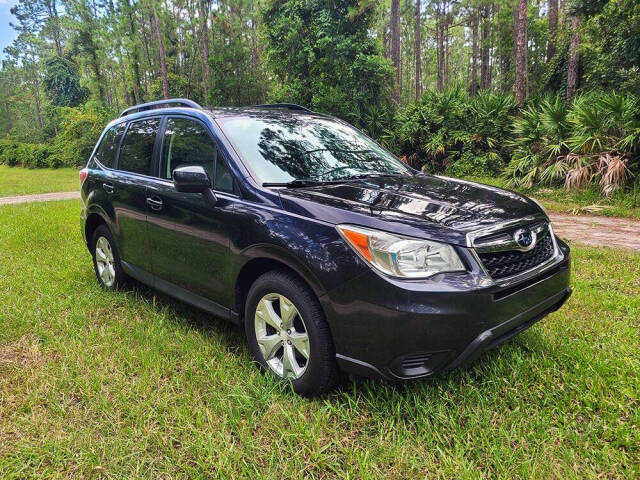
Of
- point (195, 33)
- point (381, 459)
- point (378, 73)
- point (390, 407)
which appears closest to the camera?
point (381, 459)

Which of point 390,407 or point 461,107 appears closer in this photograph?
point 390,407

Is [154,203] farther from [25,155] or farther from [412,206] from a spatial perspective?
[25,155]

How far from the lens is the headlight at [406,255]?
2.11 m

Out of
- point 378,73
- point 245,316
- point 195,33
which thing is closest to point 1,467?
point 245,316

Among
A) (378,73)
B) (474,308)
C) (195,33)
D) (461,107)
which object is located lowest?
(474,308)

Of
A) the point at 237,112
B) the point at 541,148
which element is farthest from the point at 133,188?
the point at 541,148

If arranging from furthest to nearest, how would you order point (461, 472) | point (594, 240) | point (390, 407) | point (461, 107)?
point (461, 107), point (594, 240), point (390, 407), point (461, 472)

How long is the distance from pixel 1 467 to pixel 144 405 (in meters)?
0.66

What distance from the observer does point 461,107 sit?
13672 millimetres

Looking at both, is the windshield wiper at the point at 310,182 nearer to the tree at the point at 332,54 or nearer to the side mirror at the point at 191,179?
the side mirror at the point at 191,179

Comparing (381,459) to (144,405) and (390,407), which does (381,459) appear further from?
(144,405)

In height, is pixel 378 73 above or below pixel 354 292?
above

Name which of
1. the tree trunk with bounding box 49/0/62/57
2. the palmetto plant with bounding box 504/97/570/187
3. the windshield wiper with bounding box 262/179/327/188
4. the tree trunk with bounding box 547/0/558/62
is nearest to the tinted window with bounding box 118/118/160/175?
the windshield wiper with bounding box 262/179/327/188

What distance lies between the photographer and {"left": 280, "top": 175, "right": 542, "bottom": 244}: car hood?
2193 millimetres
